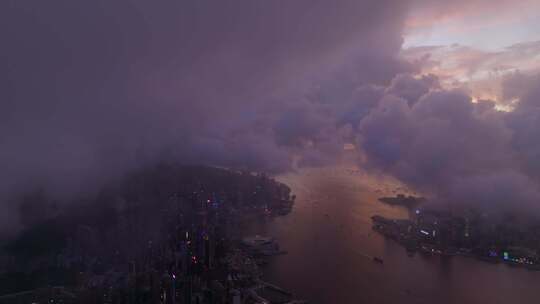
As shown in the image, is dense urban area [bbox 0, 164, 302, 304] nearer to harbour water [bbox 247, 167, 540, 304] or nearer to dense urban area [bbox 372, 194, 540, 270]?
harbour water [bbox 247, 167, 540, 304]

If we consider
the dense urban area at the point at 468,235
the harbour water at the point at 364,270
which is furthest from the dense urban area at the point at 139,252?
the dense urban area at the point at 468,235

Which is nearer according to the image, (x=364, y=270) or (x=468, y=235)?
(x=364, y=270)

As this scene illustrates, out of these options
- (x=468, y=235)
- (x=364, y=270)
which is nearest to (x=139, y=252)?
(x=364, y=270)

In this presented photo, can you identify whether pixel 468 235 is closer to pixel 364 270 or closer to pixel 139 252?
pixel 364 270

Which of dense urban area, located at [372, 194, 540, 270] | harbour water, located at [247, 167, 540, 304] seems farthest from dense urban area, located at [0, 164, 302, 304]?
dense urban area, located at [372, 194, 540, 270]

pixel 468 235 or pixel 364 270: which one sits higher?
pixel 468 235

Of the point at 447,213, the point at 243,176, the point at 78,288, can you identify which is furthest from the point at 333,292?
the point at 243,176
